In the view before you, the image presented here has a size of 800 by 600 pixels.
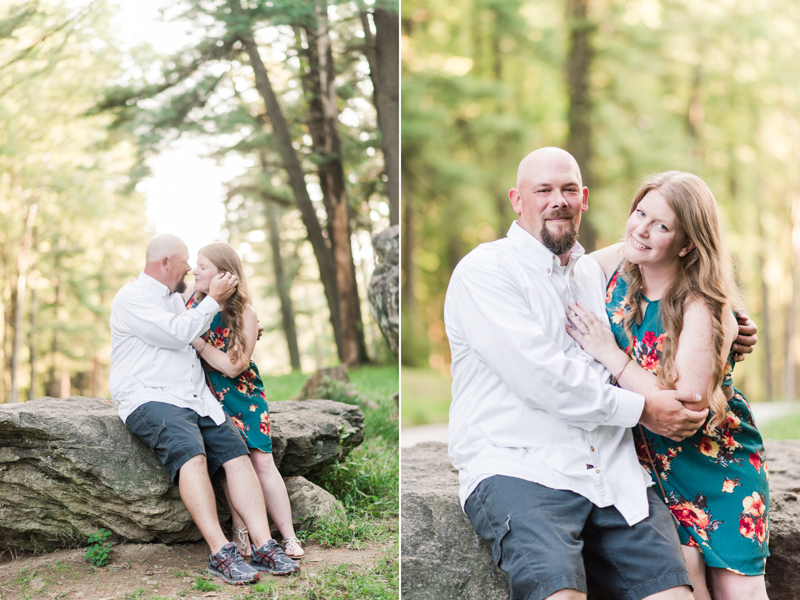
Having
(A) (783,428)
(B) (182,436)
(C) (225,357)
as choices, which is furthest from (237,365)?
(A) (783,428)

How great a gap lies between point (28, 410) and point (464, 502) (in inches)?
83.1

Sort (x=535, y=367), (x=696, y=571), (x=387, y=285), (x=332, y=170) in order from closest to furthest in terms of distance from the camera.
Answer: (x=535, y=367) → (x=696, y=571) → (x=387, y=285) → (x=332, y=170)

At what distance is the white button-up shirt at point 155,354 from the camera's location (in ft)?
10.2

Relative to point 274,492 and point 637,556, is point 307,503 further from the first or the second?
point 637,556

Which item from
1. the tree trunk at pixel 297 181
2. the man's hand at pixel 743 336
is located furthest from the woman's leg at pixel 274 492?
the tree trunk at pixel 297 181

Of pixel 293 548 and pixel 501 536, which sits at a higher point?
pixel 501 536

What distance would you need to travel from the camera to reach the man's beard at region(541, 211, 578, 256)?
239cm

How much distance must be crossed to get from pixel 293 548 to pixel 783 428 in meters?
6.53

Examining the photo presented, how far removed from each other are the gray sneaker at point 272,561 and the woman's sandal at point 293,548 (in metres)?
0.14

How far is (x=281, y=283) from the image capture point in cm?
754

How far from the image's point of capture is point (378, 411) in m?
5.12

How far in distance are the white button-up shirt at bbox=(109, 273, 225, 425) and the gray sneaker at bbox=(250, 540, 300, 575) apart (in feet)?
1.98

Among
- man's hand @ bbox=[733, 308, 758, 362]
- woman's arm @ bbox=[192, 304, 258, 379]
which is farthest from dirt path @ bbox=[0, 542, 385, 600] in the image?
man's hand @ bbox=[733, 308, 758, 362]

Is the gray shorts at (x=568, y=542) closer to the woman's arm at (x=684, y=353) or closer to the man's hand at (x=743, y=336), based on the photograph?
the woman's arm at (x=684, y=353)
